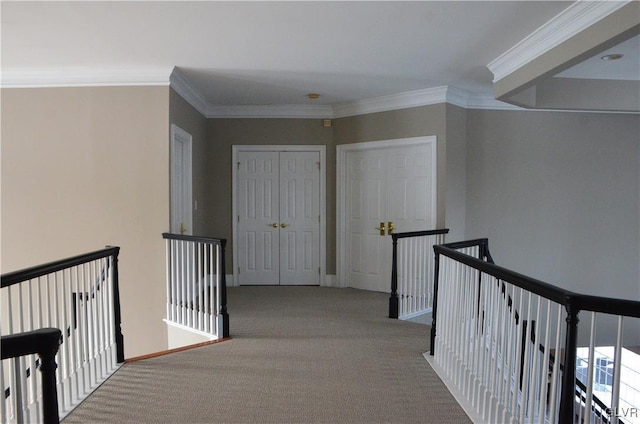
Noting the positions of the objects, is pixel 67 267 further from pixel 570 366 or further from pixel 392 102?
pixel 392 102

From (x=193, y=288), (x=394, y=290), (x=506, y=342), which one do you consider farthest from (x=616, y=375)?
(x=193, y=288)

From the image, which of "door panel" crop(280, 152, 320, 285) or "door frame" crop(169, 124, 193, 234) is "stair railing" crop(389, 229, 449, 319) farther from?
"door frame" crop(169, 124, 193, 234)

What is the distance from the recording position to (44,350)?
4.80 feet

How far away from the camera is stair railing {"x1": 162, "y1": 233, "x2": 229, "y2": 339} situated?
4.32m

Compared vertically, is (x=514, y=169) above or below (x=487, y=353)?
above

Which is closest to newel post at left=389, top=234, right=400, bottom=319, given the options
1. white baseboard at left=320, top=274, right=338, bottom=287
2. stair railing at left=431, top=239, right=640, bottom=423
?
stair railing at left=431, top=239, right=640, bottom=423

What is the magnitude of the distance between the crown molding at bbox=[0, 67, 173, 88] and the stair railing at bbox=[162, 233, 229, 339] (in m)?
1.70

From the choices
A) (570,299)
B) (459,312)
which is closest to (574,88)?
(459,312)

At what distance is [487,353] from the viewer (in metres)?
2.73

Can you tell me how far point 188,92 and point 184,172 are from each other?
3.22 ft

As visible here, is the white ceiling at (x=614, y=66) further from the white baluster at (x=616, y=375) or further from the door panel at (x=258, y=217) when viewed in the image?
the door panel at (x=258, y=217)

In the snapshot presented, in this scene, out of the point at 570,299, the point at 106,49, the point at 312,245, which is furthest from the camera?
the point at 312,245

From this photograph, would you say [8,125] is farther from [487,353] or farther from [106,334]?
[487,353]

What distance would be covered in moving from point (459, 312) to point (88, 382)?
2588mm
